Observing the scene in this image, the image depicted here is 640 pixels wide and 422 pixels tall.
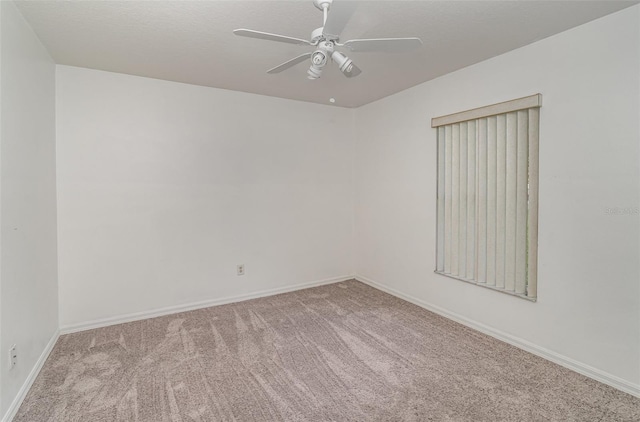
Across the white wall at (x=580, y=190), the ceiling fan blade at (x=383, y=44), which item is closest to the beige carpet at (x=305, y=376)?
the white wall at (x=580, y=190)

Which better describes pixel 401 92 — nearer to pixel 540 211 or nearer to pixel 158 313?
pixel 540 211

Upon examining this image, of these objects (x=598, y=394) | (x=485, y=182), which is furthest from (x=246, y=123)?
(x=598, y=394)

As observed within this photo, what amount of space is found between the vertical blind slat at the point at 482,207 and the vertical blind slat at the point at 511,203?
0.22m

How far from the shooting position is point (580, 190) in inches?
91.4

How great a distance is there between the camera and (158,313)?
3.44 metres

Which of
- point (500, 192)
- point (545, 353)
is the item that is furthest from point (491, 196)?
point (545, 353)

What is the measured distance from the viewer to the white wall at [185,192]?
3074 millimetres

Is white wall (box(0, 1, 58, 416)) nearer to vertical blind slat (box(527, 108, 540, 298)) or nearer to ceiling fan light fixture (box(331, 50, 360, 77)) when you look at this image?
ceiling fan light fixture (box(331, 50, 360, 77))

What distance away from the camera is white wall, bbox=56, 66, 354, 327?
3.07 m

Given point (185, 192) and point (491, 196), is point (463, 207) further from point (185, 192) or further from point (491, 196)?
point (185, 192)

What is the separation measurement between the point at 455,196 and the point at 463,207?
0.14m

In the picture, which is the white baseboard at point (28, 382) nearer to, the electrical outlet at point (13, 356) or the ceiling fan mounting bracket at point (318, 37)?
the electrical outlet at point (13, 356)

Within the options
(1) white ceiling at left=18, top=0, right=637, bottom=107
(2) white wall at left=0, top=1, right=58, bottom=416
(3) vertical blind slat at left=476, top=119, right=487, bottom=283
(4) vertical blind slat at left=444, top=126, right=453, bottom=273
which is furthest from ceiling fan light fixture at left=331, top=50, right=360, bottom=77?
(2) white wall at left=0, top=1, right=58, bottom=416

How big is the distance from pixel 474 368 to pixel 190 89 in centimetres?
373
